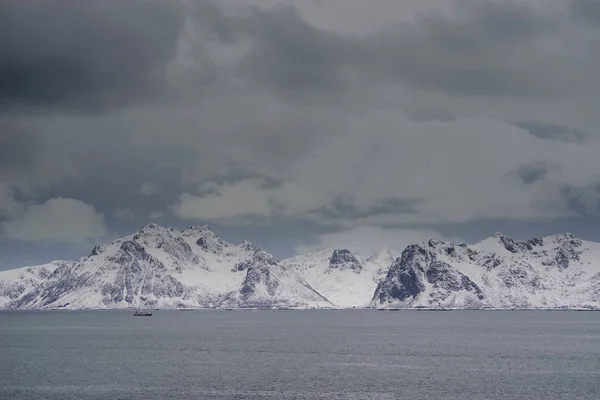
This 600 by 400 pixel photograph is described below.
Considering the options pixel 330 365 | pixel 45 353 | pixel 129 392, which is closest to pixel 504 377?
pixel 330 365

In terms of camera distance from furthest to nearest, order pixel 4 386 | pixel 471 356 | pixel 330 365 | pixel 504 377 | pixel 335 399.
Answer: pixel 471 356 < pixel 330 365 < pixel 504 377 < pixel 4 386 < pixel 335 399

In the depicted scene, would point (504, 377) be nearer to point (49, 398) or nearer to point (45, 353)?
point (49, 398)

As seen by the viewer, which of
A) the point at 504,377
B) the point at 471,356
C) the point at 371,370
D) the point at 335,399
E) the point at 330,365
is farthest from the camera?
the point at 471,356

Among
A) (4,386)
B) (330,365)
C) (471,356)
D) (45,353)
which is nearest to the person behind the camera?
(4,386)

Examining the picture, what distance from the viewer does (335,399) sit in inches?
4601

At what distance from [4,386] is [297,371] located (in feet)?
178

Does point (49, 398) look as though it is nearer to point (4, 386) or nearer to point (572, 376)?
point (4, 386)

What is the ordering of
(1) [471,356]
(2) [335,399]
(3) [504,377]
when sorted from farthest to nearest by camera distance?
(1) [471,356], (3) [504,377], (2) [335,399]

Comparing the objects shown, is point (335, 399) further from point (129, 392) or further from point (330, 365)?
point (330, 365)

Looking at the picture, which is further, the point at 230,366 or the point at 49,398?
the point at 230,366

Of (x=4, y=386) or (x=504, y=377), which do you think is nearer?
(x=4, y=386)

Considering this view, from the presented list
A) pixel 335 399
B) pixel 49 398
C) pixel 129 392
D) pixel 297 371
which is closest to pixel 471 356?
pixel 297 371

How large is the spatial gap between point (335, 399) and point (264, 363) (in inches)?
2132

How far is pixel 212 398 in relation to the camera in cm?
11756
